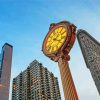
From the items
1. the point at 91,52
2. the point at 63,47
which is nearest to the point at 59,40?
the point at 63,47

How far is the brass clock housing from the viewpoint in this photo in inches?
306

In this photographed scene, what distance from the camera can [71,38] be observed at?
7.76 meters

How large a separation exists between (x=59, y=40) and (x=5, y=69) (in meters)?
90.2

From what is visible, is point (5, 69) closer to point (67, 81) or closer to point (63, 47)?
point (63, 47)

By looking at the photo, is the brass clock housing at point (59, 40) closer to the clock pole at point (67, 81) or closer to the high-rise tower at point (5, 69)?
the clock pole at point (67, 81)

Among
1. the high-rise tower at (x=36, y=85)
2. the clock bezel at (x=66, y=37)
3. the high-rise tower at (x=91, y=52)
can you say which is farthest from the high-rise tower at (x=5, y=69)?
the clock bezel at (x=66, y=37)

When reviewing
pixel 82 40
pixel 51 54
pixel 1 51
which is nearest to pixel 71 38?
pixel 51 54

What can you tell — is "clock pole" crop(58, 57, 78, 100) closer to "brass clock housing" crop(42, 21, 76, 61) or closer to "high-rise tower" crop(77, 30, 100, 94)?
"brass clock housing" crop(42, 21, 76, 61)

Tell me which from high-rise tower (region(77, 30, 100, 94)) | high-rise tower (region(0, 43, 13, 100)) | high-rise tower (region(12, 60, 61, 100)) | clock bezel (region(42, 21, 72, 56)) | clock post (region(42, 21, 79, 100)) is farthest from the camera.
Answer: high-rise tower (region(0, 43, 13, 100))

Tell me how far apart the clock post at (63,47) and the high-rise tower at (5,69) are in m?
82.6

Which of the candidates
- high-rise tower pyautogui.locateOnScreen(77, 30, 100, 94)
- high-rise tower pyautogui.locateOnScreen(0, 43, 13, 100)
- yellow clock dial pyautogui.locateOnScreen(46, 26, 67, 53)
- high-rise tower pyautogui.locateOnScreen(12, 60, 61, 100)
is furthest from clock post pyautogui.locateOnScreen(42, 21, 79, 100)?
high-rise tower pyautogui.locateOnScreen(0, 43, 13, 100)

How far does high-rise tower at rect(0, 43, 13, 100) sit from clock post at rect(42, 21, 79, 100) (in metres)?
82.6

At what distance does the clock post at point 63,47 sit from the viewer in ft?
22.2

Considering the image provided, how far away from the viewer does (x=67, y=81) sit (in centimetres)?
686
